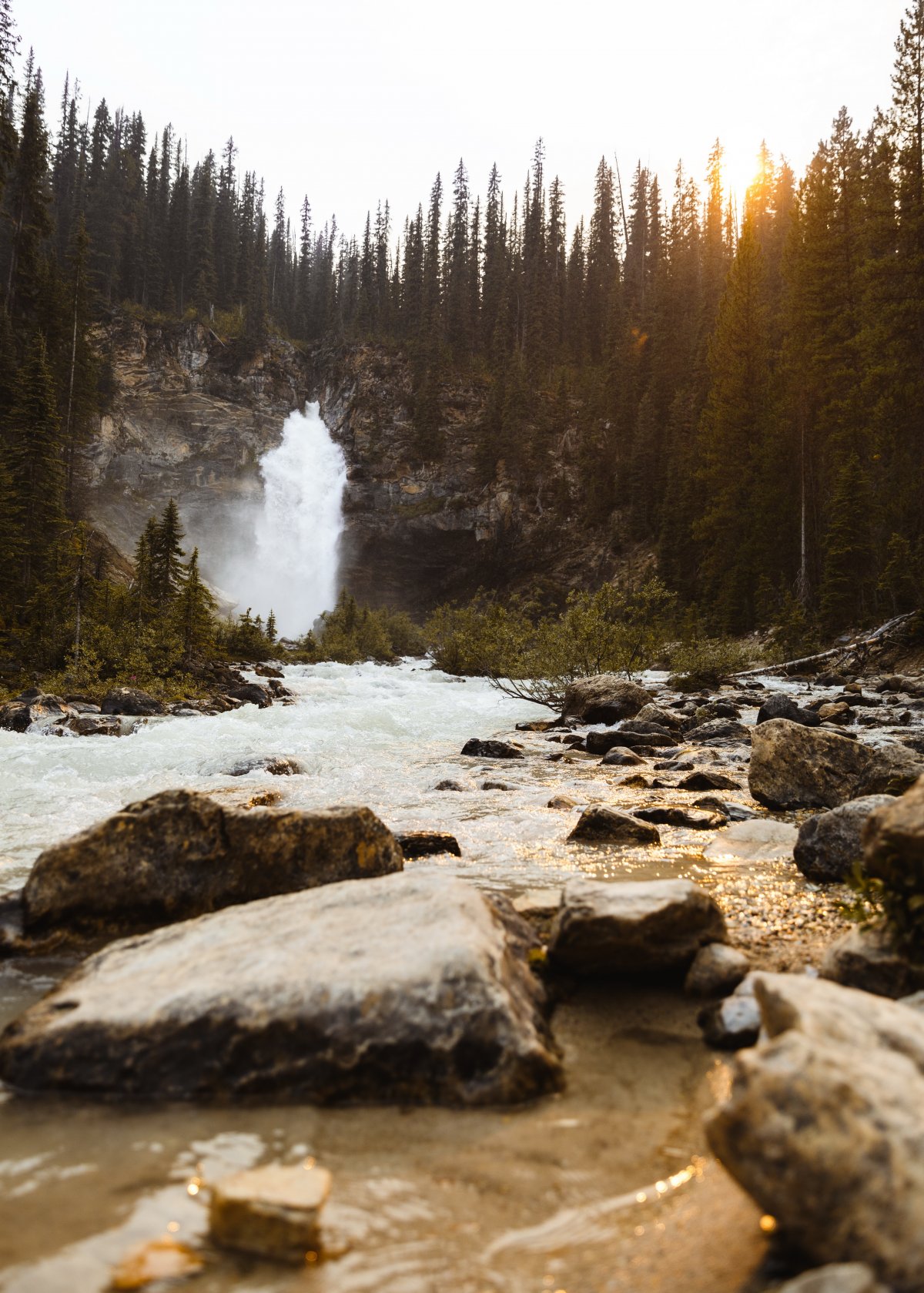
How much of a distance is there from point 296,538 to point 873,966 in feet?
211

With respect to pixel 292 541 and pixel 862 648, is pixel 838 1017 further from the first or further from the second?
pixel 292 541

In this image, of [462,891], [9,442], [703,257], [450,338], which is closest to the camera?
[462,891]

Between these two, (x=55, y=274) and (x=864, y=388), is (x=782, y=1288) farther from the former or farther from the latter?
(x=55, y=274)

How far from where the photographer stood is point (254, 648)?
3278 cm

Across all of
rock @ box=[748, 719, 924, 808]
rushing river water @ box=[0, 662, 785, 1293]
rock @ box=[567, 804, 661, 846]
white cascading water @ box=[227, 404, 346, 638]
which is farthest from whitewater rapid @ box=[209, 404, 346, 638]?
rushing river water @ box=[0, 662, 785, 1293]

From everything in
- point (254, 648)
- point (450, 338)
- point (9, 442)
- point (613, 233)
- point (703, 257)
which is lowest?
point (254, 648)

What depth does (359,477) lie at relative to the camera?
6494cm

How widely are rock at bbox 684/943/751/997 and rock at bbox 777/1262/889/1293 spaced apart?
1792 millimetres

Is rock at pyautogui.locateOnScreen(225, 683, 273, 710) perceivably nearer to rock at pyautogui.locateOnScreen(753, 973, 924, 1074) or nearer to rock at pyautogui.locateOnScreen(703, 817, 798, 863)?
rock at pyautogui.locateOnScreen(703, 817, 798, 863)

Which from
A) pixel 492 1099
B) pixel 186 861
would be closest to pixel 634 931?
pixel 492 1099

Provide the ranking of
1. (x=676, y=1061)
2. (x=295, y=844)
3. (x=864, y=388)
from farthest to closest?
(x=864, y=388)
(x=295, y=844)
(x=676, y=1061)

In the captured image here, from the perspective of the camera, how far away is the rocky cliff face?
189 feet

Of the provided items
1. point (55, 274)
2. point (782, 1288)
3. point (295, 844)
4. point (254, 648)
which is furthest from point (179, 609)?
point (55, 274)

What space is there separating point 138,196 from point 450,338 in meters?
41.5
